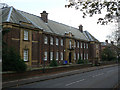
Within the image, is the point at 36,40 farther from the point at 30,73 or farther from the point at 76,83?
the point at 76,83

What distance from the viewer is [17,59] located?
18516 mm

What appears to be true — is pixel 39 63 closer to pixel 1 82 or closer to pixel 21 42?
pixel 21 42

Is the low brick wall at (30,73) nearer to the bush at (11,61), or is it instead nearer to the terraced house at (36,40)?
the bush at (11,61)

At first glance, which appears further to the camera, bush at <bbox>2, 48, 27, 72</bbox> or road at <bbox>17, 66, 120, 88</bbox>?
bush at <bbox>2, 48, 27, 72</bbox>

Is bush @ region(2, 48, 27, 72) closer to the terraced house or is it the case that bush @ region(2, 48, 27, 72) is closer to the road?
the terraced house

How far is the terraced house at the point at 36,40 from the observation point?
25422mm

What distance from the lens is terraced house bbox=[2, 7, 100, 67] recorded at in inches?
1001

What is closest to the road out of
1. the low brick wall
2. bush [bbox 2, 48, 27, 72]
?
the low brick wall

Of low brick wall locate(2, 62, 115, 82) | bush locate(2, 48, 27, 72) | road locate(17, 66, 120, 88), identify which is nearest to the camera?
road locate(17, 66, 120, 88)

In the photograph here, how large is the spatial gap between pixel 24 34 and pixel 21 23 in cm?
204

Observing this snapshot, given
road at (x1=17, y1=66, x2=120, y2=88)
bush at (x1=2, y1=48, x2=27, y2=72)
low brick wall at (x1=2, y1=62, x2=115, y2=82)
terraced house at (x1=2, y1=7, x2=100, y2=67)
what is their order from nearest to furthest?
road at (x1=17, y1=66, x2=120, y2=88) < low brick wall at (x1=2, y1=62, x2=115, y2=82) < bush at (x1=2, y1=48, x2=27, y2=72) < terraced house at (x1=2, y1=7, x2=100, y2=67)

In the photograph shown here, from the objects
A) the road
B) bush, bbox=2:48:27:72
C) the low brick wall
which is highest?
bush, bbox=2:48:27:72

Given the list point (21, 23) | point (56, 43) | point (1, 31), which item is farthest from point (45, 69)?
point (56, 43)

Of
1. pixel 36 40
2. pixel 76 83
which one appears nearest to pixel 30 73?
pixel 76 83
